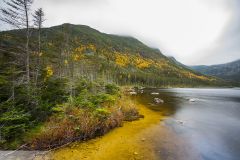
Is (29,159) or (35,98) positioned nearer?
(29,159)

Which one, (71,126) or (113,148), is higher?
(71,126)

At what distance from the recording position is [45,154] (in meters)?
9.87

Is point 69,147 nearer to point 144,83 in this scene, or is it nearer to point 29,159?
point 29,159

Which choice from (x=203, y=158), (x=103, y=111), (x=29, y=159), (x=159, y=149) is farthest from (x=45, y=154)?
(x=203, y=158)

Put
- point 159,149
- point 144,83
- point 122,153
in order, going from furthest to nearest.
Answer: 1. point 144,83
2. point 159,149
3. point 122,153

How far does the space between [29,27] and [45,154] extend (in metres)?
10.0

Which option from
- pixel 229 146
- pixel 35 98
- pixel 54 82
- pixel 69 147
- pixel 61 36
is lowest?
pixel 229 146

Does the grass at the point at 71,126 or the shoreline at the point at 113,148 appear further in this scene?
the grass at the point at 71,126

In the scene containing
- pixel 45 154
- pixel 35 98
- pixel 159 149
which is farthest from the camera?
pixel 35 98

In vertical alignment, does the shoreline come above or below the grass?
below

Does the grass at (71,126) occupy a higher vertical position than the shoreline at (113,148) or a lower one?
higher

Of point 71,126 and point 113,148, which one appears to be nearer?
point 113,148

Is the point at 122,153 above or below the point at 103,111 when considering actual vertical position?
below

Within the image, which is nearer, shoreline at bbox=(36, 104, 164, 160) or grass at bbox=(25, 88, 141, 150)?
shoreline at bbox=(36, 104, 164, 160)
